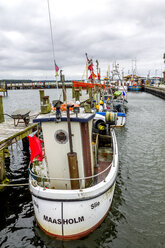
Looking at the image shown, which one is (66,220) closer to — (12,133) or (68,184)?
(68,184)

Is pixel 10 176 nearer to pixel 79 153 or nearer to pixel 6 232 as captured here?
pixel 6 232

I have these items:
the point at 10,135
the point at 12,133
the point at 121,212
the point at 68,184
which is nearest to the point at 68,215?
the point at 68,184

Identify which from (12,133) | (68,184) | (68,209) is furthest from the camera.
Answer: (12,133)

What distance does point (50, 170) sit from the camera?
7.14 metres

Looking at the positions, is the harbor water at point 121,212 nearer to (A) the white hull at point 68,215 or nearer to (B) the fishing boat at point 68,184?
(A) the white hull at point 68,215

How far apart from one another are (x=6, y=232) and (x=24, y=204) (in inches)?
66.6

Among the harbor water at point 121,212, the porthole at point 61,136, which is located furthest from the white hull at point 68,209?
the porthole at point 61,136

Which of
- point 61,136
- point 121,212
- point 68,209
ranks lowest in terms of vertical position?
point 121,212

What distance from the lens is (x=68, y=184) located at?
7.06 meters

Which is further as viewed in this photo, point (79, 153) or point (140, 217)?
point (140, 217)

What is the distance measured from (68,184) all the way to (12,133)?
6024 millimetres

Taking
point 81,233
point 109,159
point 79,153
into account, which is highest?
point 79,153

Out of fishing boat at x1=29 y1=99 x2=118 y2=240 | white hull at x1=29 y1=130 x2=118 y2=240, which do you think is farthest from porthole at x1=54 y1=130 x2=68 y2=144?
white hull at x1=29 y1=130 x2=118 y2=240

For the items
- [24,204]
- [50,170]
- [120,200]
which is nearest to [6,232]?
[24,204]
